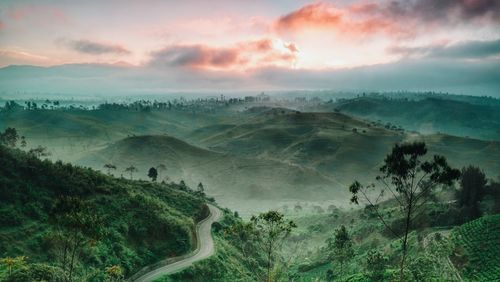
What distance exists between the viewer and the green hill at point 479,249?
178ft

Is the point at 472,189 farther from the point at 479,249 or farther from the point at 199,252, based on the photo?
the point at 199,252

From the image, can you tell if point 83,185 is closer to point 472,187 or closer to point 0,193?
point 0,193

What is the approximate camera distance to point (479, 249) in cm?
5928

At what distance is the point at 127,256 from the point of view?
212 feet

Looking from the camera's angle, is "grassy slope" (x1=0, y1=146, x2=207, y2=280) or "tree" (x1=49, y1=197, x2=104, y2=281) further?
"grassy slope" (x1=0, y1=146, x2=207, y2=280)

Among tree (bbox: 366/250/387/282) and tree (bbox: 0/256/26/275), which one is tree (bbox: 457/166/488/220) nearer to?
tree (bbox: 366/250/387/282)

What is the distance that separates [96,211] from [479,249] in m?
65.3

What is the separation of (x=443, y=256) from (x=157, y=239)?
4993 cm

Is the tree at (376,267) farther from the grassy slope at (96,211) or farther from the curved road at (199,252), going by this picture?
the grassy slope at (96,211)

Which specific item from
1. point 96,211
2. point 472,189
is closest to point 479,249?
point 472,189

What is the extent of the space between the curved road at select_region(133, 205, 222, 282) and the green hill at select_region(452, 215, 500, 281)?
44.4 meters

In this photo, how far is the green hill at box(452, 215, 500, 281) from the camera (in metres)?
54.3

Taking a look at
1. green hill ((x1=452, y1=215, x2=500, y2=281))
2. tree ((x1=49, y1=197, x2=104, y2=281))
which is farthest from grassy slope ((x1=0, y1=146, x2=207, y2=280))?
green hill ((x1=452, y1=215, x2=500, y2=281))

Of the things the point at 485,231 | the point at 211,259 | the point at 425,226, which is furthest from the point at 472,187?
the point at 211,259
